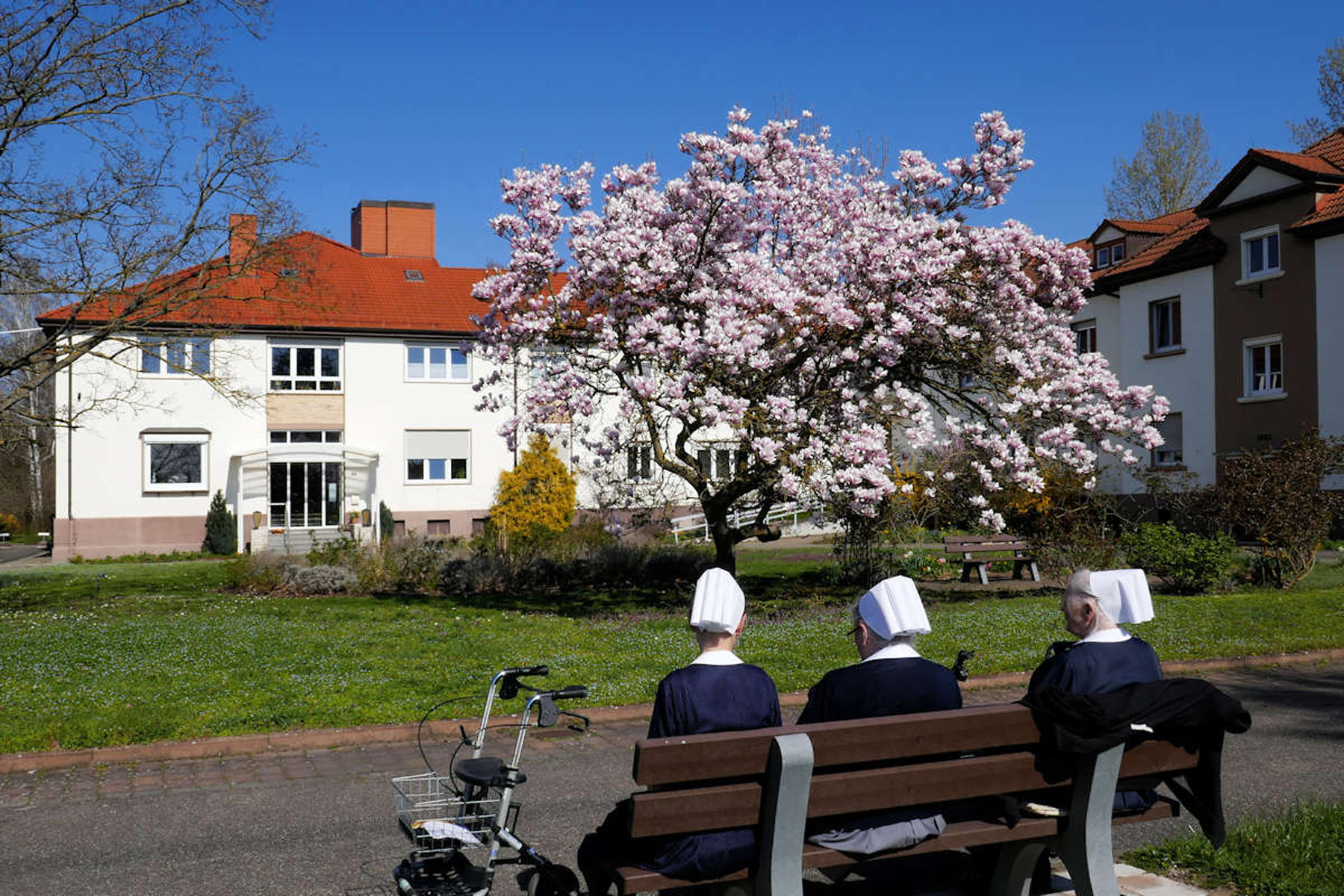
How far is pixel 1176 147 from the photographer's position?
173 ft

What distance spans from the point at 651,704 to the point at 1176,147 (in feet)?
170

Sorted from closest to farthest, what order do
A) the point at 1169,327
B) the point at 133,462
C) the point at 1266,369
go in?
the point at 1266,369 < the point at 1169,327 < the point at 133,462

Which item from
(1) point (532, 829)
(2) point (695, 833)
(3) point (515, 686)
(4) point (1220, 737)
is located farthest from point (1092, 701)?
(1) point (532, 829)

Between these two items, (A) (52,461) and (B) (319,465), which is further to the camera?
(A) (52,461)

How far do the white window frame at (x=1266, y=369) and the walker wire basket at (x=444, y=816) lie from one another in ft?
107

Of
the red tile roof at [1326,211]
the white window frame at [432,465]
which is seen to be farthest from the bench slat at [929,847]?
the white window frame at [432,465]

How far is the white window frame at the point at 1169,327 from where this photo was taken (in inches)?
1426

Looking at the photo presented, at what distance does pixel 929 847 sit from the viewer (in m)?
4.17

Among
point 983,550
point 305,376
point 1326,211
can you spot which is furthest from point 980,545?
point 305,376

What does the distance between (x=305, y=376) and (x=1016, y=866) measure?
39.1 m

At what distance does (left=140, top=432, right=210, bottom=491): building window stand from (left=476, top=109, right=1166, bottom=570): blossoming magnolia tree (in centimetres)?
2406

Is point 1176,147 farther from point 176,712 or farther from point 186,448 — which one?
point 176,712

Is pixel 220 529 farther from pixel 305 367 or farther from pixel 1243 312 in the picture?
pixel 1243 312

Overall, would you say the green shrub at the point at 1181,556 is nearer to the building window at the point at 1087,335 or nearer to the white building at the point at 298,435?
the building window at the point at 1087,335
